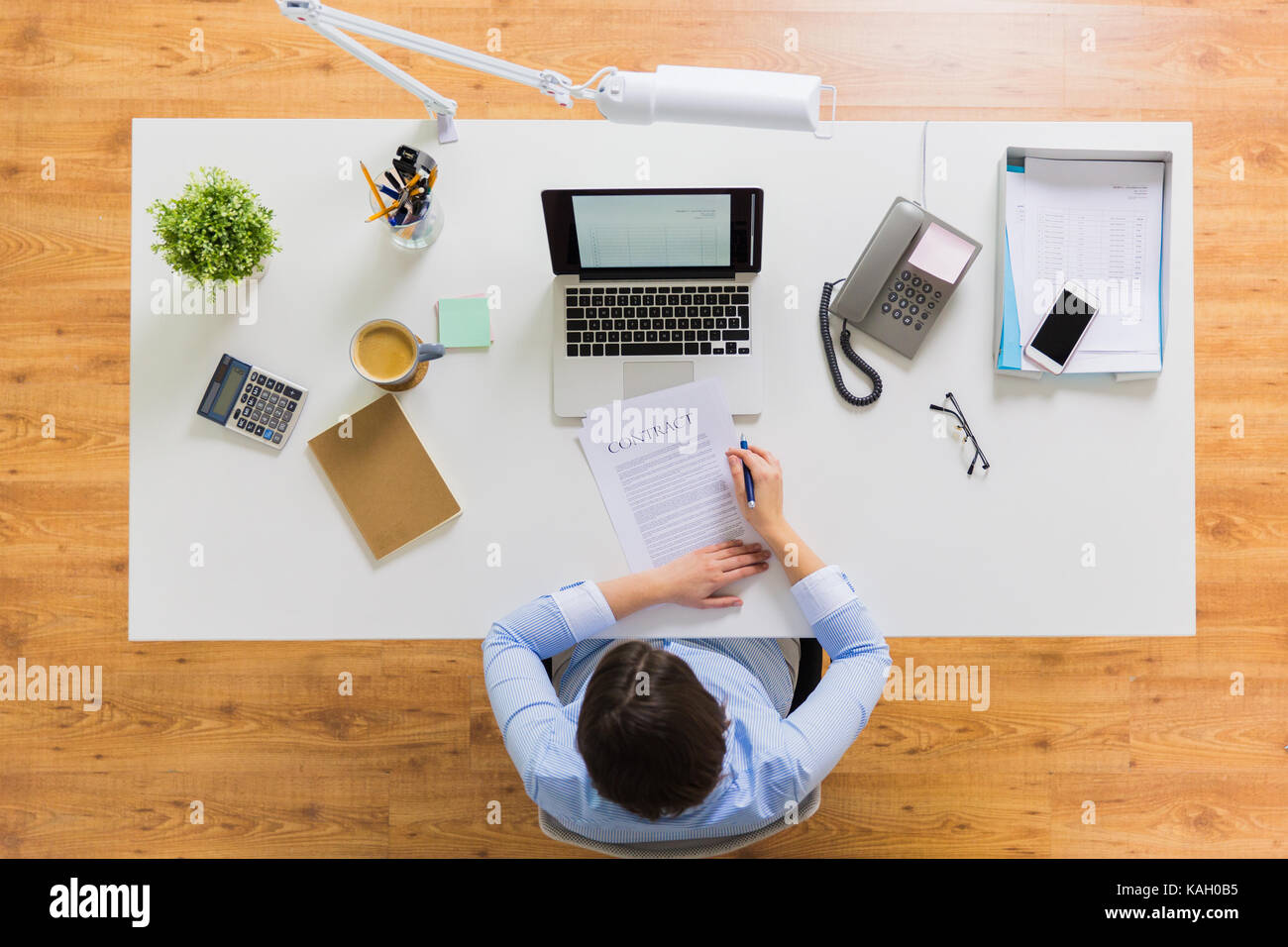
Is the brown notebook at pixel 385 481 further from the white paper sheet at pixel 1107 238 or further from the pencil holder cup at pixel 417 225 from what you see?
the white paper sheet at pixel 1107 238

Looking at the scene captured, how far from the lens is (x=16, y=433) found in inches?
69.2

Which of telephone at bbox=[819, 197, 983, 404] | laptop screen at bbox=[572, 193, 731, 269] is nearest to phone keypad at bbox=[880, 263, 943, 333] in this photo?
telephone at bbox=[819, 197, 983, 404]

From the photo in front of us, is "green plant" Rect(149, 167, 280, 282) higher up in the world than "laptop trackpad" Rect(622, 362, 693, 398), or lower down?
higher up

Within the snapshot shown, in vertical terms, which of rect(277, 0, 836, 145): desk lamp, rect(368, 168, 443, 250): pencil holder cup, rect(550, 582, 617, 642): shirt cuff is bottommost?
rect(550, 582, 617, 642): shirt cuff

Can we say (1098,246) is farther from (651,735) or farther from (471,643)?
(471,643)

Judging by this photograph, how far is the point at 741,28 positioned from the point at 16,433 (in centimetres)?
183

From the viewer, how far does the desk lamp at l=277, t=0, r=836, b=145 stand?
2.77 feet

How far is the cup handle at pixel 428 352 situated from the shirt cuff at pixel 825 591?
24.1 inches

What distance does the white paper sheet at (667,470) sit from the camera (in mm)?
1181

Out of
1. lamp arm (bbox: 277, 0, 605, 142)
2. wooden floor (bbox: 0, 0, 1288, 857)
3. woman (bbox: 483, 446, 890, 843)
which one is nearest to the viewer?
lamp arm (bbox: 277, 0, 605, 142)

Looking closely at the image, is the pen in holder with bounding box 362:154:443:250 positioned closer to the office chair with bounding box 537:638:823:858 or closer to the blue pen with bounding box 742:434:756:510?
the blue pen with bounding box 742:434:756:510

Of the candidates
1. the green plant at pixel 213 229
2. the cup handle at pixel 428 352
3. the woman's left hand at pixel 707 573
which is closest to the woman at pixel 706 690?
the woman's left hand at pixel 707 573
